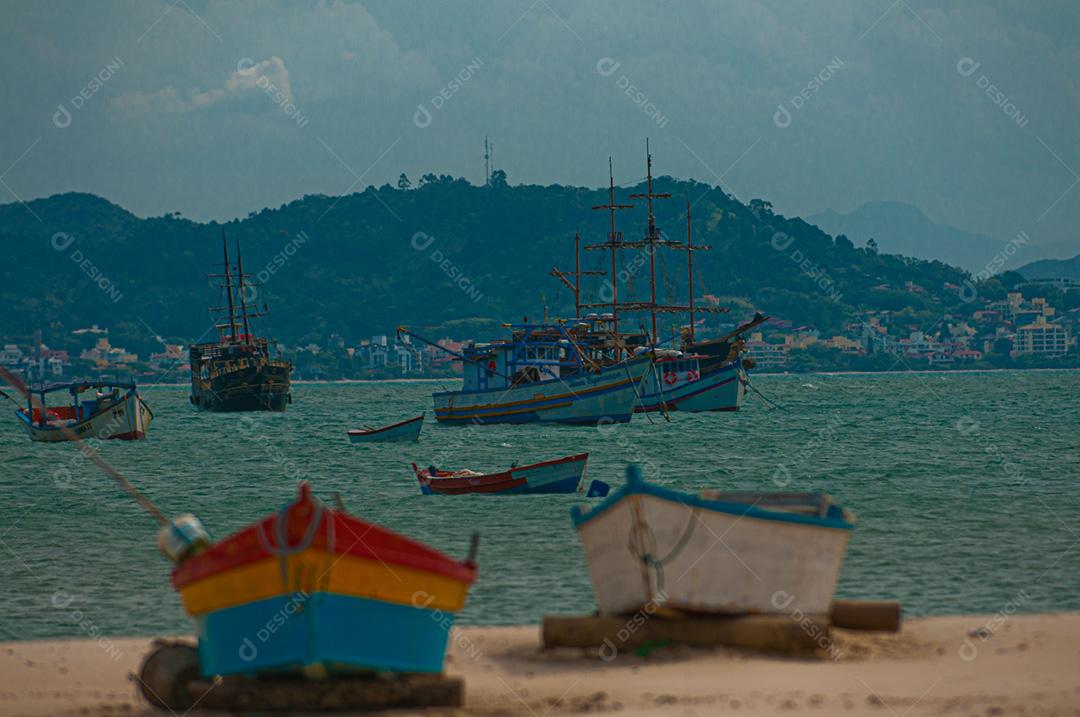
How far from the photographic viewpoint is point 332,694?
1161 cm

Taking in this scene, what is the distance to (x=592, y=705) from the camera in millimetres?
11938

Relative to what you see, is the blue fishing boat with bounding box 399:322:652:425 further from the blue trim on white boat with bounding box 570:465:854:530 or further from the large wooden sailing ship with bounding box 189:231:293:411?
the blue trim on white boat with bounding box 570:465:854:530

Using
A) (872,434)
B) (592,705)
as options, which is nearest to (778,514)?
(592,705)

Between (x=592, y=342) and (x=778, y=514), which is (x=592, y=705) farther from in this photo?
(x=592, y=342)

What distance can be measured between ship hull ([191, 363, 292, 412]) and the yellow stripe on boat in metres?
96.0

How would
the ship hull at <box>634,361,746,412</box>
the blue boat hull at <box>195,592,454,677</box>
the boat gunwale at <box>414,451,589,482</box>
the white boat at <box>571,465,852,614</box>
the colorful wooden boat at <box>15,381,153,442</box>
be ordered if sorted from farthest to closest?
the ship hull at <box>634,361,746,412</box>, the colorful wooden boat at <box>15,381,153,442</box>, the boat gunwale at <box>414,451,589,482</box>, the white boat at <box>571,465,852,614</box>, the blue boat hull at <box>195,592,454,677</box>

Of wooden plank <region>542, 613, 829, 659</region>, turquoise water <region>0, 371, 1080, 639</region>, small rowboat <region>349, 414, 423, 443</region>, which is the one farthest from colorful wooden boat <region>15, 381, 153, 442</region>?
wooden plank <region>542, 613, 829, 659</region>

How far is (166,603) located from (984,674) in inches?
430

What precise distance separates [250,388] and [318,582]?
320 ft

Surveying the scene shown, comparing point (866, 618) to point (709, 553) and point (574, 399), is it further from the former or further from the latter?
point (574, 399)

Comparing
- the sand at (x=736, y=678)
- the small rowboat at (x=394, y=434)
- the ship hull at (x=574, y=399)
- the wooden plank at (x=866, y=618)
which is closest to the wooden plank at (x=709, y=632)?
the sand at (x=736, y=678)

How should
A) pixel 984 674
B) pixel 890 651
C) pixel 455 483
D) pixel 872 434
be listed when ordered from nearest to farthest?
pixel 984 674
pixel 890 651
pixel 455 483
pixel 872 434

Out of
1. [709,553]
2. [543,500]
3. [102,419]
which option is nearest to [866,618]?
[709,553]

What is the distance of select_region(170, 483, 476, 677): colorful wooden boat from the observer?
11.3 metres
